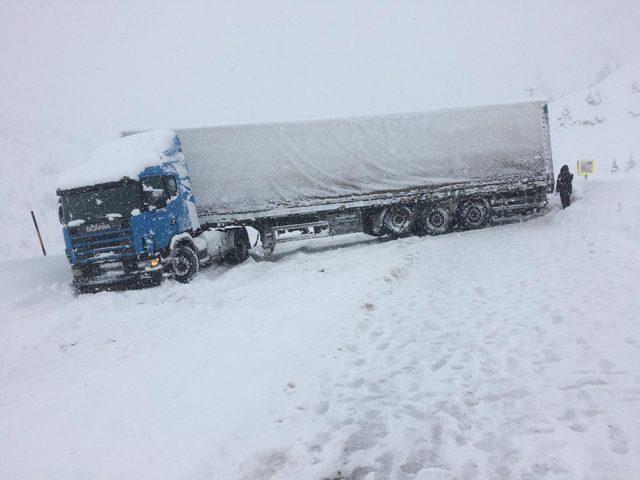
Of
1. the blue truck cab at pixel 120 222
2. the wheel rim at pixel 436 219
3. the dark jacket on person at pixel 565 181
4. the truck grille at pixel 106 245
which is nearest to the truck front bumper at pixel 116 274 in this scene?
the blue truck cab at pixel 120 222

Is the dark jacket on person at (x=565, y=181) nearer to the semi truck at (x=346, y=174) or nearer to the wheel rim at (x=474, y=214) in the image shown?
the semi truck at (x=346, y=174)

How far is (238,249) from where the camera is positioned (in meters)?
13.9

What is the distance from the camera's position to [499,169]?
45.5 feet

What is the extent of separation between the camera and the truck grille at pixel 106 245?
958 cm

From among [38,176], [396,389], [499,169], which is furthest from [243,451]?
[38,176]

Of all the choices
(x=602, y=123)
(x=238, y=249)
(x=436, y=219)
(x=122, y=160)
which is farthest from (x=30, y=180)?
(x=602, y=123)

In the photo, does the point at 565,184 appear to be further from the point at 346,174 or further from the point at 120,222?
the point at 120,222

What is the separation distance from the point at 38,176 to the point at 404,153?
131 feet

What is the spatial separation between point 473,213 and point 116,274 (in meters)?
11.8

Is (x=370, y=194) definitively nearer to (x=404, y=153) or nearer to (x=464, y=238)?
(x=404, y=153)

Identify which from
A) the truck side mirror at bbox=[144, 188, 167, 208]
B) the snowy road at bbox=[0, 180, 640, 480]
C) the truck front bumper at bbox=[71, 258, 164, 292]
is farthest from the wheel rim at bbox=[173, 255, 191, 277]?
the snowy road at bbox=[0, 180, 640, 480]

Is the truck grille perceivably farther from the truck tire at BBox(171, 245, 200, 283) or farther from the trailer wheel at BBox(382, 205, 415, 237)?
the trailer wheel at BBox(382, 205, 415, 237)

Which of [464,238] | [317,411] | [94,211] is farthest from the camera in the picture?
[464,238]

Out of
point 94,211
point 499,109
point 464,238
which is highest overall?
point 499,109
